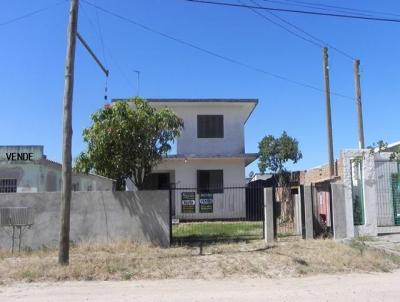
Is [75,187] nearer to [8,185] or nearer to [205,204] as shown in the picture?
[8,185]

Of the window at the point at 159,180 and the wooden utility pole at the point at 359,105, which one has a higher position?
the wooden utility pole at the point at 359,105

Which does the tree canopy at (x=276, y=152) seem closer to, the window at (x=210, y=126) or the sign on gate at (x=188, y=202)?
the window at (x=210, y=126)

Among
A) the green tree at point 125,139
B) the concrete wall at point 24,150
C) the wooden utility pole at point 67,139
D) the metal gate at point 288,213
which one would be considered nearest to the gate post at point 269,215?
the metal gate at point 288,213

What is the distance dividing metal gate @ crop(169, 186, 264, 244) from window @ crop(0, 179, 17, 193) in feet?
23.1

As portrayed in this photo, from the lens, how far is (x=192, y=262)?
1246 centimetres

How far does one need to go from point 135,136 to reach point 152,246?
3315 millimetres

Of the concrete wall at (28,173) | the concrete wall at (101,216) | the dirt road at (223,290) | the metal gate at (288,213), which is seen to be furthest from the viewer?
the concrete wall at (28,173)

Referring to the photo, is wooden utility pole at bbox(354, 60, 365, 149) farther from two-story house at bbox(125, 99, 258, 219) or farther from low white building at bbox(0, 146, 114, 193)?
low white building at bbox(0, 146, 114, 193)

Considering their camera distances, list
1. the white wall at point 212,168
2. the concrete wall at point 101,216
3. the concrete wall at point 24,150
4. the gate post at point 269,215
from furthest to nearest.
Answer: the white wall at point 212,168, the concrete wall at point 24,150, the gate post at point 269,215, the concrete wall at point 101,216

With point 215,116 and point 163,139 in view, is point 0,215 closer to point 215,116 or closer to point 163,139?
point 163,139

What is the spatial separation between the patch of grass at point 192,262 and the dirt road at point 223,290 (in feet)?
1.72

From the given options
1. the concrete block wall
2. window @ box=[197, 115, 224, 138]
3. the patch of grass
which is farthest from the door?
window @ box=[197, 115, 224, 138]

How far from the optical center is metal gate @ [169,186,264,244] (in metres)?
17.0

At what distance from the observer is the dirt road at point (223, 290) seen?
9.29 meters
